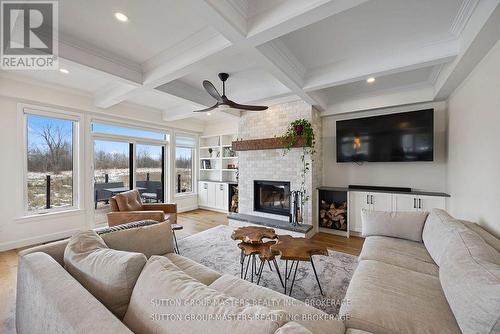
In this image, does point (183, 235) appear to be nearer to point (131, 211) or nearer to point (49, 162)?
point (131, 211)

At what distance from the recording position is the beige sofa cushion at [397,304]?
1099 mm

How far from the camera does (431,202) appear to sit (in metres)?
3.24

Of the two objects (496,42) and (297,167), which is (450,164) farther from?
(297,167)

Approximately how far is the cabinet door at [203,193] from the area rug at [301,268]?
233 cm

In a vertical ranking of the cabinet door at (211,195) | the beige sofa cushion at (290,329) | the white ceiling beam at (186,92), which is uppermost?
the white ceiling beam at (186,92)

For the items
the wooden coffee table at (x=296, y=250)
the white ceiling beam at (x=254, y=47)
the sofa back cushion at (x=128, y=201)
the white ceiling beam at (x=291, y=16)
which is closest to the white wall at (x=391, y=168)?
the white ceiling beam at (x=254, y=47)

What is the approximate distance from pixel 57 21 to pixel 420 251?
164 inches

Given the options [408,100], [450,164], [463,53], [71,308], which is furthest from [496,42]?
[71,308]

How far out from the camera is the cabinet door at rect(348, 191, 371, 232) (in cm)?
372

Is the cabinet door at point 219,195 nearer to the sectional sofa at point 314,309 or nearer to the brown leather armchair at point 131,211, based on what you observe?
the brown leather armchair at point 131,211

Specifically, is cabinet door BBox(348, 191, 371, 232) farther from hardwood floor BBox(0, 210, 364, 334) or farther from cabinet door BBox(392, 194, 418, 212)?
cabinet door BBox(392, 194, 418, 212)

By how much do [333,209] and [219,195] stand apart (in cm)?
307

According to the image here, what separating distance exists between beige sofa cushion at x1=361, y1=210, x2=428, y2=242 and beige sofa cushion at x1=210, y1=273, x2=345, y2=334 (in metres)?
1.62

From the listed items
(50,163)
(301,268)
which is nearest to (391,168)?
(301,268)
